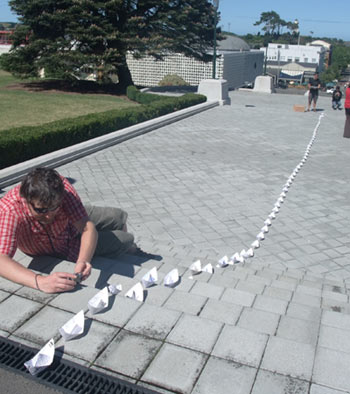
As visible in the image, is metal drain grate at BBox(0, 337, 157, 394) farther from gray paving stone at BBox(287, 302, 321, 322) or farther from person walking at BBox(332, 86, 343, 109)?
person walking at BBox(332, 86, 343, 109)

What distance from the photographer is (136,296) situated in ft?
9.86

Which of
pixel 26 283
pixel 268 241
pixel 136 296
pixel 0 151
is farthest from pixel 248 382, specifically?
pixel 0 151

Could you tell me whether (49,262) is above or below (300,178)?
above

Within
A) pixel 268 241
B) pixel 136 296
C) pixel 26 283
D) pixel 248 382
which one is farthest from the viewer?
pixel 268 241

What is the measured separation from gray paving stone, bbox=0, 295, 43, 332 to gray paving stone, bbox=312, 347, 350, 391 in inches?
65.5

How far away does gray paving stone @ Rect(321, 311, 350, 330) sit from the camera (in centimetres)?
298

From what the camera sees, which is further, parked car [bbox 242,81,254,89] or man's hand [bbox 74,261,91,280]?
parked car [bbox 242,81,254,89]

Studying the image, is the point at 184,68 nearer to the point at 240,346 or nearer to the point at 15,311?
the point at 15,311

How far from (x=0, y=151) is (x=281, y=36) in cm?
18148

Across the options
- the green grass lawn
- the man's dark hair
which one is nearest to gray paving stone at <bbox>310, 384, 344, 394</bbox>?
the man's dark hair

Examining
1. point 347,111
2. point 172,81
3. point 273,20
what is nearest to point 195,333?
point 347,111

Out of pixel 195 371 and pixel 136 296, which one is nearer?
pixel 195 371

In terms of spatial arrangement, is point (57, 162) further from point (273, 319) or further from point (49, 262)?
point (273, 319)

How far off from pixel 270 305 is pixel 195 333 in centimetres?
111
